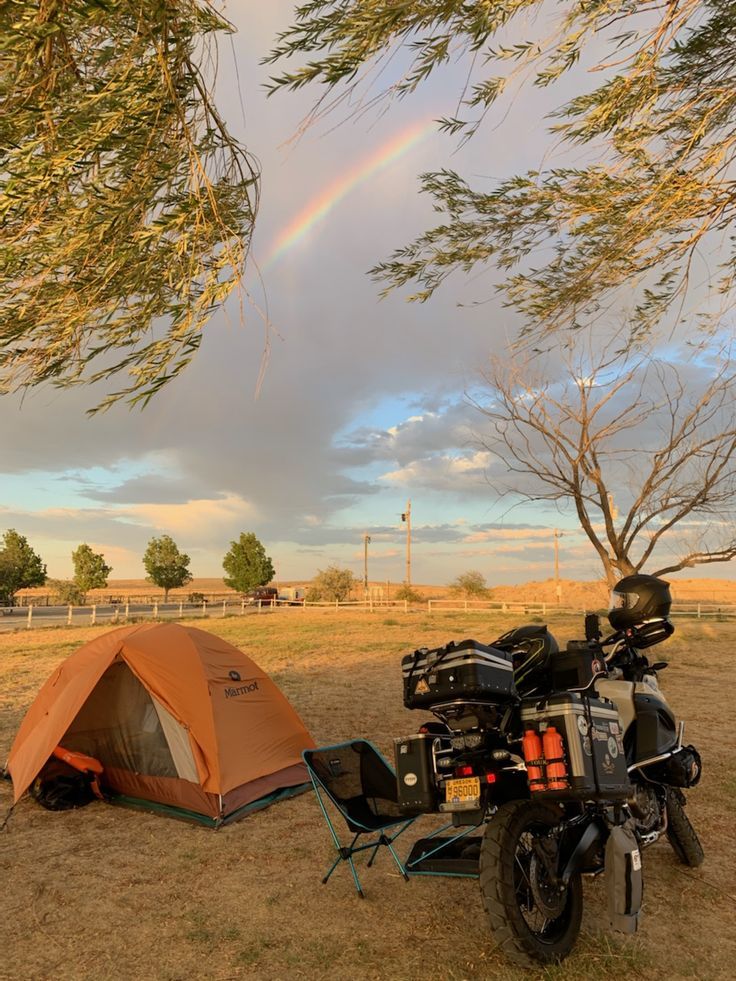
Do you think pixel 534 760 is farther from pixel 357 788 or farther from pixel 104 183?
pixel 104 183

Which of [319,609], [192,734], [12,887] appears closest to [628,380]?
[192,734]

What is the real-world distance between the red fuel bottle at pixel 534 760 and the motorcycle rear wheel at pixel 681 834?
5.35 feet

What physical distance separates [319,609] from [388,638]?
19220 millimetres

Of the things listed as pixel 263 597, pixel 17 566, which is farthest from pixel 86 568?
pixel 263 597

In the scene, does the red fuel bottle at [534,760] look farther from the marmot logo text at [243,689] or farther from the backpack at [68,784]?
the backpack at [68,784]

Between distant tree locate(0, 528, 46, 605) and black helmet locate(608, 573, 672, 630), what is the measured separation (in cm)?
5877

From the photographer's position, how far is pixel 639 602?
4426 mm

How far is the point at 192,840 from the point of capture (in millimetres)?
5480

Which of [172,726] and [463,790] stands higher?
[463,790]

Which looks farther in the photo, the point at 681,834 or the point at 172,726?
the point at 172,726

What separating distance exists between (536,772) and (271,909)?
2026mm

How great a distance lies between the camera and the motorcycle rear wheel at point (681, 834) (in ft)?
14.7

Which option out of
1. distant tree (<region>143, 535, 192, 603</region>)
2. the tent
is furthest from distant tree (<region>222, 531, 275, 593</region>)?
the tent

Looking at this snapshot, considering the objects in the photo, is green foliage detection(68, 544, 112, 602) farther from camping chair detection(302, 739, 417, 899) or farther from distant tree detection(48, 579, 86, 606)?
camping chair detection(302, 739, 417, 899)
